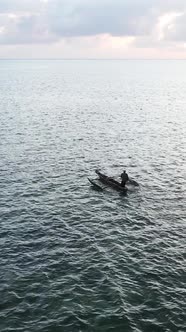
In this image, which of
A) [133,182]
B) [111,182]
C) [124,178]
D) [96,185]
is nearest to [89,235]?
[124,178]

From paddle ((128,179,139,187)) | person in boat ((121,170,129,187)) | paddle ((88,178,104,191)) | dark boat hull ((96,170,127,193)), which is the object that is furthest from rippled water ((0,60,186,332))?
person in boat ((121,170,129,187))

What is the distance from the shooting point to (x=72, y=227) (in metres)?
39.8

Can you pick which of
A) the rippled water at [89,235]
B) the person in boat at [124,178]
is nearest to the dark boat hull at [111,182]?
the person in boat at [124,178]

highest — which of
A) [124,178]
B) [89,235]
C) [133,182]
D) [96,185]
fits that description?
[124,178]

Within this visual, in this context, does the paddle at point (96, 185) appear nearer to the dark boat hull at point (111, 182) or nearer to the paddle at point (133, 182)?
the dark boat hull at point (111, 182)

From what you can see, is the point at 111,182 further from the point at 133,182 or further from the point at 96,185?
the point at 133,182

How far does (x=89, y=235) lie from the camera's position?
38125 millimetres

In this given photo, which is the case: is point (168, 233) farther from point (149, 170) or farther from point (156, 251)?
point (149, 170)

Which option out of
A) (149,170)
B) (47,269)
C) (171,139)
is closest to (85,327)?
(47,269)

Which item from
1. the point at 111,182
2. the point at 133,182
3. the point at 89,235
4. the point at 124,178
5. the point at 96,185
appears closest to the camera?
the point at 89,235

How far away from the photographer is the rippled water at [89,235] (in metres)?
27.1

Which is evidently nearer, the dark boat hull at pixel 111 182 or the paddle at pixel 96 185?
the dark boat hull at pixel 111 182

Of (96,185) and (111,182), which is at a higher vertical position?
(111,182)

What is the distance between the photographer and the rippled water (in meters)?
27.1
